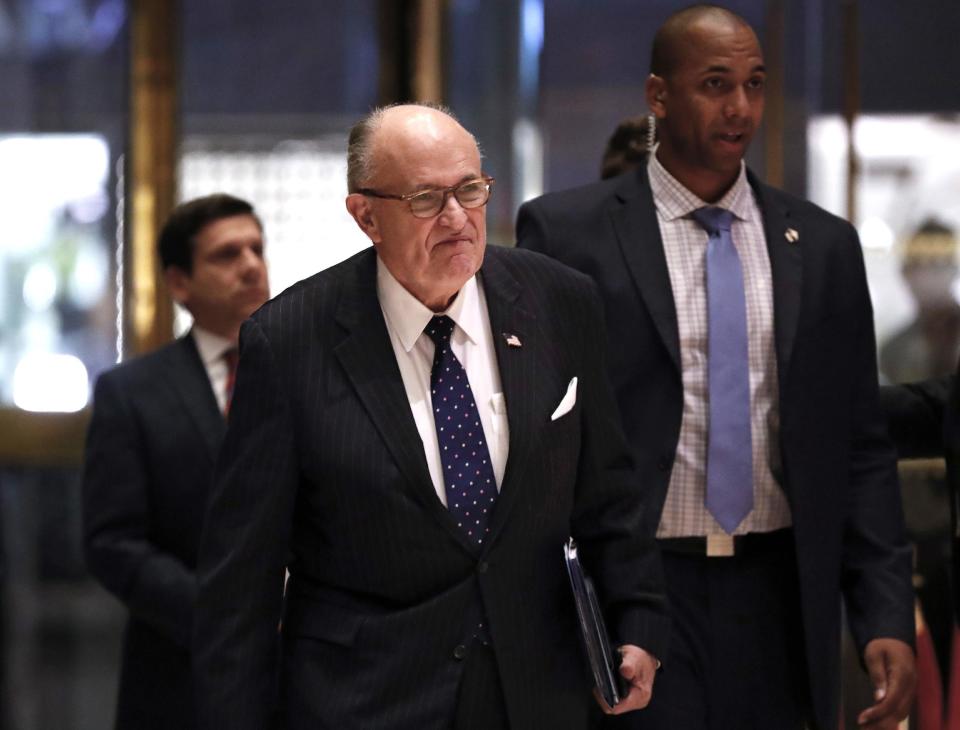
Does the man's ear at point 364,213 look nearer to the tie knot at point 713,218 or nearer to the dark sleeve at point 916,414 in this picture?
the tie knot at point 713,218

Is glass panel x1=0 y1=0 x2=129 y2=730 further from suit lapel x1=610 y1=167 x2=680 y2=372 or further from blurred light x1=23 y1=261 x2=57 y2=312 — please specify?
suit lapel x1=610 y1=167 x2=680 y2=372

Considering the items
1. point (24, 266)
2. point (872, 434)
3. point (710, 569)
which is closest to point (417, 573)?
point (710, 569)

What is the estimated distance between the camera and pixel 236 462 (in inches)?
101

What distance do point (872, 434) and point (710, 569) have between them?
0.45 metres

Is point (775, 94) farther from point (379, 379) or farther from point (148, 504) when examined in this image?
point (379, 379)

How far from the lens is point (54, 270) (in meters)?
6.07

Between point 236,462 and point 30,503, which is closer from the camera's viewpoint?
point 236,462

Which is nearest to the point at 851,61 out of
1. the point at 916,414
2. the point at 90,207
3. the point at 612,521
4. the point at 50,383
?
the point at 916,414

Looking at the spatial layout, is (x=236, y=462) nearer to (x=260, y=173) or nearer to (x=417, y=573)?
(x=417, y=573)

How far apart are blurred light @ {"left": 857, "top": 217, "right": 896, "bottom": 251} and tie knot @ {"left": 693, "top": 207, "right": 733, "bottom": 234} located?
9.18ft

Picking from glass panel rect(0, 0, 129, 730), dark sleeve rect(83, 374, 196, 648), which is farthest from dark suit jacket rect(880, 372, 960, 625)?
glass panel rect(0, 0, 129, 730)

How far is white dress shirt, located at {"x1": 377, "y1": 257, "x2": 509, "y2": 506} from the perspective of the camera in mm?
2559

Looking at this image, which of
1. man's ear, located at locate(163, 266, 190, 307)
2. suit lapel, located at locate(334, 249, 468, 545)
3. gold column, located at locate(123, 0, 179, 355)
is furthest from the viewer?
gold column, located at locate(123, 0, 179, 355)

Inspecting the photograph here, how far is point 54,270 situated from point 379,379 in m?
3.82
